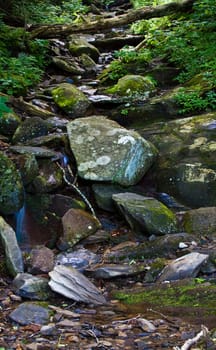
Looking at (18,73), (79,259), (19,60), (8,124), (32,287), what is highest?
(19,60)

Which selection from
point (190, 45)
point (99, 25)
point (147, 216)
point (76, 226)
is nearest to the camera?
point (147, 216)

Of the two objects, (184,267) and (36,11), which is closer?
(184,267)

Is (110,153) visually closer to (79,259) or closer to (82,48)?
(79,259)

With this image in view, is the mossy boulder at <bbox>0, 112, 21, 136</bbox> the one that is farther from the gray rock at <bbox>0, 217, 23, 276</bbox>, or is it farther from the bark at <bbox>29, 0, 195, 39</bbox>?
the bark at <bbox>29, 0, 195, 39</bbox>

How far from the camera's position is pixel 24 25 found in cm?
1048

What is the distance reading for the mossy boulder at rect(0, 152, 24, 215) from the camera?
553 centimetres

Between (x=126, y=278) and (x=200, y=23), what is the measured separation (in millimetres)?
8358

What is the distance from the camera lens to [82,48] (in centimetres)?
1255

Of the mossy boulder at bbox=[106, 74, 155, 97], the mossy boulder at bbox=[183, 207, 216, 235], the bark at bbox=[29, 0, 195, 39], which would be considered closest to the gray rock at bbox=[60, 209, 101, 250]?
the mossy boulder at bbox=[183, 207, 216, 235]

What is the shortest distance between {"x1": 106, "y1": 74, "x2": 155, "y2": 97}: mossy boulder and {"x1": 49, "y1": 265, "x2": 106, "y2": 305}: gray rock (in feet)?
19.0

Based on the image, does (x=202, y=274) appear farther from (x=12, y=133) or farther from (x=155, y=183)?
(x=12, y=133)

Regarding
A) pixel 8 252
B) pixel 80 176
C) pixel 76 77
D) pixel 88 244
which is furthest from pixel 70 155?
pixel 76 77

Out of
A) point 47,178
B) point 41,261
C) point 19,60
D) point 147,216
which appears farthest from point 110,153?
point 19,60

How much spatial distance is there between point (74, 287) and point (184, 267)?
3.79 feet
